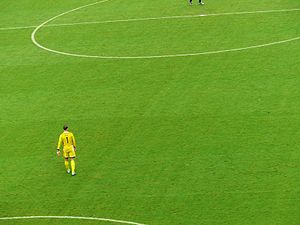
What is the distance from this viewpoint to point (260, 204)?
23.6 metres

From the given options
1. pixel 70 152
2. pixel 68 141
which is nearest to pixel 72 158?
pixel 70 152

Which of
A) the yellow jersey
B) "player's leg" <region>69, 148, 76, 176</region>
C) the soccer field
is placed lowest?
the soccer field

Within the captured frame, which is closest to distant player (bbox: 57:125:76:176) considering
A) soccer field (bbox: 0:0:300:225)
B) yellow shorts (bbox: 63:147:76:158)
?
yellow shorts (bbox: 63:147:76:158)

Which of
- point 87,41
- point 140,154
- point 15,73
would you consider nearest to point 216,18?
point 87,41

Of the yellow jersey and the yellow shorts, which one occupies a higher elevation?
the yellow jersey

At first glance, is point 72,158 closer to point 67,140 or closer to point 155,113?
point 67,140

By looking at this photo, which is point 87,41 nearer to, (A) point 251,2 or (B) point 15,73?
(B) point 15,73

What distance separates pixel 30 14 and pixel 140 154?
21.3m

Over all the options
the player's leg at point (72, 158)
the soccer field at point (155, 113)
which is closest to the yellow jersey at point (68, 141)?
the player's leg at point (72, 158)

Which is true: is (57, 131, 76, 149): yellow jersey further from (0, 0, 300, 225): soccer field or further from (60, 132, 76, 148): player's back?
(0, 0, 300, 225): soccer field

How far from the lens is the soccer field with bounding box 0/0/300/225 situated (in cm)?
2448

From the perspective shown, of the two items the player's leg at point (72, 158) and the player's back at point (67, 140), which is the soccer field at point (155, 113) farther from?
the player's back at point (67, 140)

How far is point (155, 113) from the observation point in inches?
1220

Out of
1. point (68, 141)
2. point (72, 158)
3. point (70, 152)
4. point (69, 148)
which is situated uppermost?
Result: point (68, 141)
